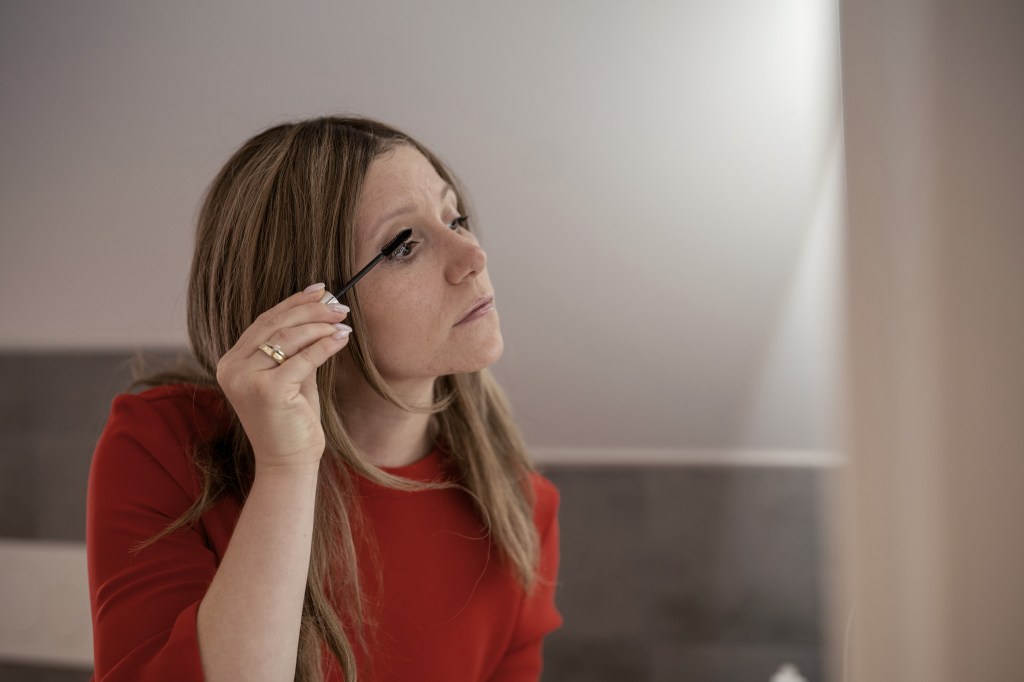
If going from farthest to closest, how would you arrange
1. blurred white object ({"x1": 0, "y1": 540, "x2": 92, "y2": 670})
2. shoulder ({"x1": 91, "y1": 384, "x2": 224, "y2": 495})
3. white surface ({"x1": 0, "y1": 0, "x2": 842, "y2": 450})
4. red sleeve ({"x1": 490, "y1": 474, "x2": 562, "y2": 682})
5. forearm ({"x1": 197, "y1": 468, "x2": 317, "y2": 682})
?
blurred white object ({"x1": 0, "y1": 540, "x2": 92, "y2": 670}), white surface ({"x1": 0, "y1": 0, "x2": 842, "y2": 450}), red sleeve ({"x1": 490, "y1": 474, "x2": 562, "y2": 682}), shoulder ({"x1": 91, "y1": 384, "x2": 224, "y2": 495}), forearm ({"x1": 197, "y1": 468, "x2": 317, "y2": 682})

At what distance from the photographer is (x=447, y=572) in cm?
77

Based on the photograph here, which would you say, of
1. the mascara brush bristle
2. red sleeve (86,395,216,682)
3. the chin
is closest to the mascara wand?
the mascara brush bristle

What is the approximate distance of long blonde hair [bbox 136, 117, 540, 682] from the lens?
0.66 metres

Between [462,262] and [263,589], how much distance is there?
30 centimetres

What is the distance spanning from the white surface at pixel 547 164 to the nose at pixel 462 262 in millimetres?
384

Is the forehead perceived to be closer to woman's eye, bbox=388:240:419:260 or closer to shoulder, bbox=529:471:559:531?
woman's eye, bbox=388:240:419:260

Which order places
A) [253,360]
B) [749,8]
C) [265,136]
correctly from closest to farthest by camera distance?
[253,360] < [265,136] < [749,8]

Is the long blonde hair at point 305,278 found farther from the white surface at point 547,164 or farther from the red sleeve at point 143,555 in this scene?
the white surface at point 547,164

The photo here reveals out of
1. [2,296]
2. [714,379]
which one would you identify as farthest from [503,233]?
[2,296]

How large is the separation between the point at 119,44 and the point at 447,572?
0.82 metres

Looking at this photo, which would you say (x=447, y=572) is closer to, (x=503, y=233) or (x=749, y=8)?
(x=503, y=233)

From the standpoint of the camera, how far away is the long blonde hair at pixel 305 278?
0.66 metres

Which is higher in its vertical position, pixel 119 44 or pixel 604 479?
pixel 119 44

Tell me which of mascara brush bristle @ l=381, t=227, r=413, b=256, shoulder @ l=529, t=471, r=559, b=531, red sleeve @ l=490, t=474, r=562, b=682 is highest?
mascara brush bristle @ l=381, t=227, r=413, b=256
